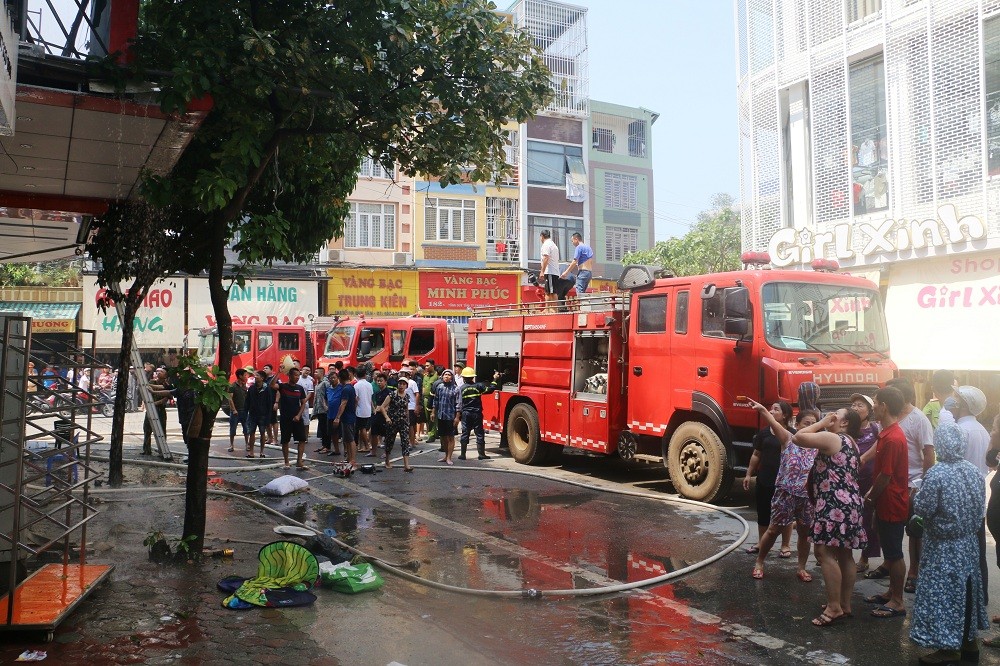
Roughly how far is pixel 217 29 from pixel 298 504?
592 cm

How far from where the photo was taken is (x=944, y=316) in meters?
14.6

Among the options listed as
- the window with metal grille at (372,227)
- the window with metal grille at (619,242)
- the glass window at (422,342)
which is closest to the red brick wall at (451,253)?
the window with metal grille at (372,227)

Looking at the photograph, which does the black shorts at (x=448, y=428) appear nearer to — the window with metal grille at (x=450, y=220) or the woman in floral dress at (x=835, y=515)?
the woman in floral dress at (x=835, y=515)

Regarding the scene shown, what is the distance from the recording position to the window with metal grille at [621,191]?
129ft

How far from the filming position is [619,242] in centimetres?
3959

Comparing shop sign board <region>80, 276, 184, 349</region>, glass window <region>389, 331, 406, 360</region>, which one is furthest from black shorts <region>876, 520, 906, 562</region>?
shop sign board <region>80, 276, 184, 349</region>

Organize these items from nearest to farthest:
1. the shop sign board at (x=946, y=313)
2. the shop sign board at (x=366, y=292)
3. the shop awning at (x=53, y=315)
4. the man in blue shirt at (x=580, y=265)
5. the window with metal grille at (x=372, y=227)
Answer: the shop sign board at (x=946, y=313)
the man in blue shirt at (x=580, y=265)
the shop awning at (x=53, y=315)
the shop sign board at (x=366, y=292)
the window with metal grille at (x=372, y=227)

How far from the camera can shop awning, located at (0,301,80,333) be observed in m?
29.2

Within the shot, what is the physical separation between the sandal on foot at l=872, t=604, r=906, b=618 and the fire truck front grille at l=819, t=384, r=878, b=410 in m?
3.58

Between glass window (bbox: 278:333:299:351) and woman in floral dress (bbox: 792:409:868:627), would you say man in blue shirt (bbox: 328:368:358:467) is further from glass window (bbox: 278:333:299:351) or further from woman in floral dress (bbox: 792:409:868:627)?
glass window (bbox: 278:333:299:351)

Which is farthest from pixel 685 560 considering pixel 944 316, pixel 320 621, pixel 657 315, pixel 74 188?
pixel 944 316

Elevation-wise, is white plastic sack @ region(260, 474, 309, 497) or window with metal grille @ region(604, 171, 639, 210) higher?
window with metal grille @ region(604, 171, 639, 210)

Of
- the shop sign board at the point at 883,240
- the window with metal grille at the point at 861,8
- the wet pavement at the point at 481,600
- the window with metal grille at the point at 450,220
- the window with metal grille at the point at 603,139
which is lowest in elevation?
the wet pavement at the point at 481,600

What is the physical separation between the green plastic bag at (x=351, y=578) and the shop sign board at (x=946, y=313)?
11956mm
